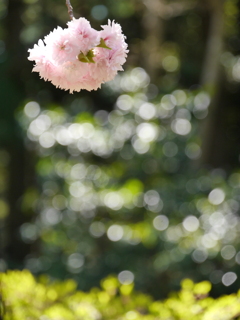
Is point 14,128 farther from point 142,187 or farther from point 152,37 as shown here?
point 142,187

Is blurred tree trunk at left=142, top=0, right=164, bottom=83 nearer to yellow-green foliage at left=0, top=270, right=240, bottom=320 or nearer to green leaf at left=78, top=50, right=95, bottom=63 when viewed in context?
yellow-green foliage at left=0, top=270, right=240, bottom=320

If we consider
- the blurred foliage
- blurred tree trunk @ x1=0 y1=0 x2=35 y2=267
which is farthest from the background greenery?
blurred tree trunk @ x1=0 y1=0 x2=35 y2=267

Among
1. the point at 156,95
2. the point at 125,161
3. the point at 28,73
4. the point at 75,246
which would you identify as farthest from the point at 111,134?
the point at 28,73

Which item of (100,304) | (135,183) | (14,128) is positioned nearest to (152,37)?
(14,128)

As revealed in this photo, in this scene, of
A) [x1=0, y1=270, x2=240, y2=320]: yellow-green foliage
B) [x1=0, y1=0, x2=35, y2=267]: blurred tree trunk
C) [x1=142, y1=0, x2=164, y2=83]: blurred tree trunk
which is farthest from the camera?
[x1=0, y1=0, x2=35, y2=267]: blurred tree trunk

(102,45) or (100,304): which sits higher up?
(102,45)

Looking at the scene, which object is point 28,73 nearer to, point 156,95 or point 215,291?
point 156,95
